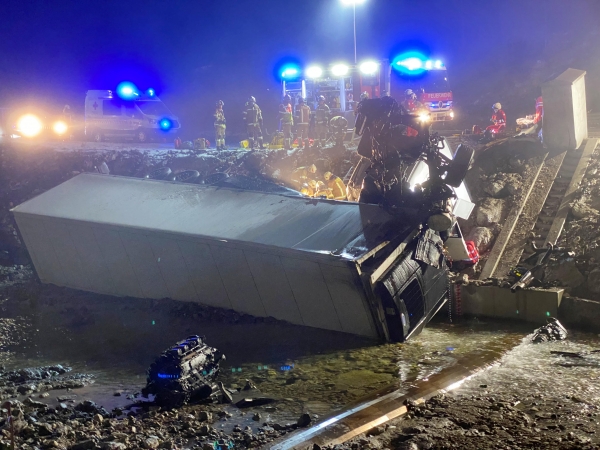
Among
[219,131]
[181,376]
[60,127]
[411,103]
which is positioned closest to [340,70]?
[411,103]

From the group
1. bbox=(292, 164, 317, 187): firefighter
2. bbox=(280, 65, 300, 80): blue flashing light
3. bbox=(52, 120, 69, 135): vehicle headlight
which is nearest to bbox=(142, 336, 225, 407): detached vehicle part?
bbox=(292, 164, 317, 187): firefighter

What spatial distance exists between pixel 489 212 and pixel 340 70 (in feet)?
31.3

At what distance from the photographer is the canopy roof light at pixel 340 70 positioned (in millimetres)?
19047

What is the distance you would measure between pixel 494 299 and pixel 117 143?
14.6m

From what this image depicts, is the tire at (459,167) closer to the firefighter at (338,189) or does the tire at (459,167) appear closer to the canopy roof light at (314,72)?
the firefighter at (338,189)

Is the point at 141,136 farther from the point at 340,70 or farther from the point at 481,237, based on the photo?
the point at 481,237

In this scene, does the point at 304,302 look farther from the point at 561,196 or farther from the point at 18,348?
the point at 561,196

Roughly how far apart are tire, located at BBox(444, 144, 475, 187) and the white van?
44.6ft

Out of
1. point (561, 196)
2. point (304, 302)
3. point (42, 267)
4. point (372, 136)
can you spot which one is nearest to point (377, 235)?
point (304, 302)

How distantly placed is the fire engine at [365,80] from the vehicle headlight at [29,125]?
29.0 ft

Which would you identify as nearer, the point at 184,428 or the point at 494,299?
the point at 184,428

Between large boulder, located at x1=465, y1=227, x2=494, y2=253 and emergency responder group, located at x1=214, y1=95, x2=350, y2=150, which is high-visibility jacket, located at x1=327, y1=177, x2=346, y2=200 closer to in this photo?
large boulder, located at x1=465, y1=227, x2=494, y2=253

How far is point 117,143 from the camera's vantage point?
20.2 metres

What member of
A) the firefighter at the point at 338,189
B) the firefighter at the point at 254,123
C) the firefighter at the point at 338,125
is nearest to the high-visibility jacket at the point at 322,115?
the firefighter at the point at 338,125
